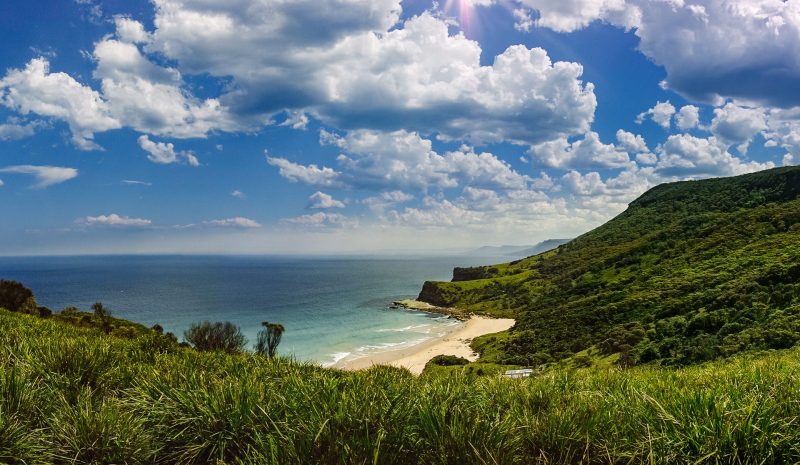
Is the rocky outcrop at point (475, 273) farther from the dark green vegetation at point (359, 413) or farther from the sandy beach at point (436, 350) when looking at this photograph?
the dark green vegetation at point (359, 413)

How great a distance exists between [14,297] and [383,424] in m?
56.1

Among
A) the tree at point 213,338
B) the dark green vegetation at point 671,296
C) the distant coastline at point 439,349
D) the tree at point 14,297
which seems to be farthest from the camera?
the distant coastline at point 439,349

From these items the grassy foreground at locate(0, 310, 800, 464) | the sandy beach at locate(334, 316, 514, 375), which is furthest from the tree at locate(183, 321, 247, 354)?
the grassy foreground at locate(0, 310, 800, 464)

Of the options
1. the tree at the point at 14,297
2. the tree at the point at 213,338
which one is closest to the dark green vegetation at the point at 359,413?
the tree at the point at 213,338

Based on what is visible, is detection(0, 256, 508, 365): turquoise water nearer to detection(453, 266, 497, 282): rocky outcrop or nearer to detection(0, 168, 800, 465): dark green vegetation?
detection(453, 266, 497, 282): rocky outcrop

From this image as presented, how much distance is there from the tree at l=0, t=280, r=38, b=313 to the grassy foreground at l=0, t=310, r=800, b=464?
4713cm

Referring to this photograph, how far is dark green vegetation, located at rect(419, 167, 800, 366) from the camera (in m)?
40.7

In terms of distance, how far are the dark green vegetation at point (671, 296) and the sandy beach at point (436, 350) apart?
6.57m

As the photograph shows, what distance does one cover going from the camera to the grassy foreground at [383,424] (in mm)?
4555

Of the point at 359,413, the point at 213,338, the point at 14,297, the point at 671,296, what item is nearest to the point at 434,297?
the point at 671,296

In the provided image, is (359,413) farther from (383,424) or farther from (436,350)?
(436,350)

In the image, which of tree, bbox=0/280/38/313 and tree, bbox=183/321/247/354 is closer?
tree, bbox=0/280/38/313

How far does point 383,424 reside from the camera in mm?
5266

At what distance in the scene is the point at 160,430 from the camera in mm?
6090
